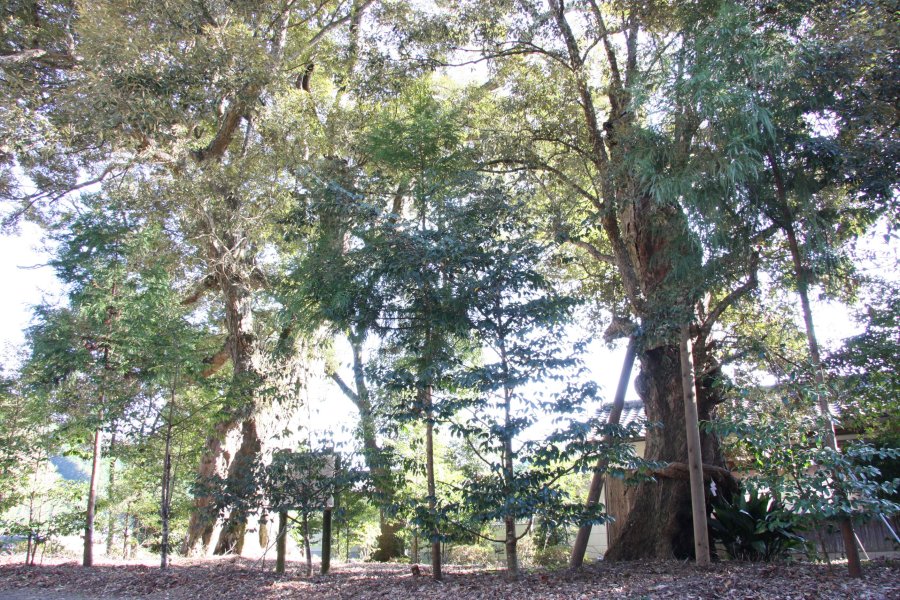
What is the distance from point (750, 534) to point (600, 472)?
237cm

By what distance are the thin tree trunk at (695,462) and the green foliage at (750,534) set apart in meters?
0.68

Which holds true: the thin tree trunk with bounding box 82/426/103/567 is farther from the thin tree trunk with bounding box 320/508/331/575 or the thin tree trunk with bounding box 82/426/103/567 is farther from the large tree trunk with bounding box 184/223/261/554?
the thin tree trunk with bounding box 320/508/331/575

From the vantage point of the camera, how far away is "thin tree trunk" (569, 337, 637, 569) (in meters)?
6.14

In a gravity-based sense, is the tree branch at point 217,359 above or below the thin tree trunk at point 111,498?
above

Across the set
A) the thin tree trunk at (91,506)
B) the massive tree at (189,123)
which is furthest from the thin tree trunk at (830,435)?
the thin tree trunk at (91,506)

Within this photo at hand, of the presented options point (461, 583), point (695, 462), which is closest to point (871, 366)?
point (695, 462)

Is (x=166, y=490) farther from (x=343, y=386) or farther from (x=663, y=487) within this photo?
(x=343, y=386)

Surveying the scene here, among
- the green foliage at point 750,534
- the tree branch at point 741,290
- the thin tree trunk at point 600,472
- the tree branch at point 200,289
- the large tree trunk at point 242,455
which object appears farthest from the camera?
the tree branch at point 200,289

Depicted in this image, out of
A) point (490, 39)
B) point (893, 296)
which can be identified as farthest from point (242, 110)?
point (893, 296)

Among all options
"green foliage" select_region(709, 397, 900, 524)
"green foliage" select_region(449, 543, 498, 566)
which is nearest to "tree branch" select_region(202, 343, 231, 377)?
"green foliage" select_region(449, 543, 498, 566)

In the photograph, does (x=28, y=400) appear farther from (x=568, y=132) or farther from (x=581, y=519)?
(x=568, y=132)

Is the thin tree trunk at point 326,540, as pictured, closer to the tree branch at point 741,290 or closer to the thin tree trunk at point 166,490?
the thin tree trunk at point 166,490

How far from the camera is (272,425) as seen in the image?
35.1 feet

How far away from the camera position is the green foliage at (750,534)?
6.95 metres
